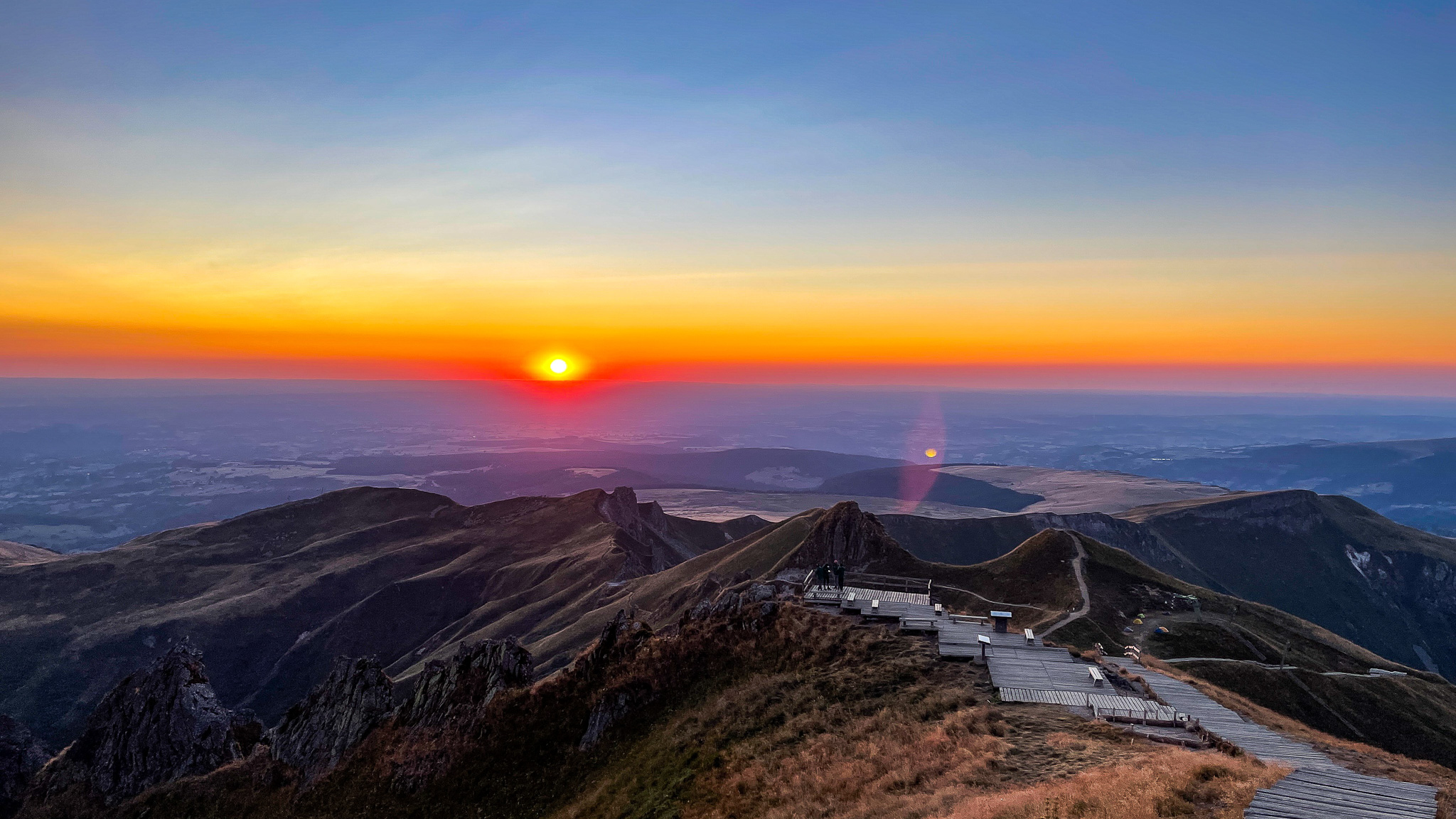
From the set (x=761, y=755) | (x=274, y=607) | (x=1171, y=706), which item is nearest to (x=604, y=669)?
(x=761, y=755)

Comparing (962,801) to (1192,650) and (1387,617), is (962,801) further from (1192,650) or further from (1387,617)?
(1387,617)

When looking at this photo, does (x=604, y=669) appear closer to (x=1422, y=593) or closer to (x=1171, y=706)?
(x=1171, y=706)

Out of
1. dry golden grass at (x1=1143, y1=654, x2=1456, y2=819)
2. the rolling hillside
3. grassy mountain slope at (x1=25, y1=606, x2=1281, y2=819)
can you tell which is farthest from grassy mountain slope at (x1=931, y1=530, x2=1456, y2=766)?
grassy mountain slope at (x1=25, y1=606, x2=1281, y2=819)

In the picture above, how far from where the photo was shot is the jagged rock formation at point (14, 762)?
221 ft

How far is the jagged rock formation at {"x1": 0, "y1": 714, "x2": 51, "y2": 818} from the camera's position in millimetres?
67375

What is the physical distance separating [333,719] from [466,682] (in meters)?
12.5

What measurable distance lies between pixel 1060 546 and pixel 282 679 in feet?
495

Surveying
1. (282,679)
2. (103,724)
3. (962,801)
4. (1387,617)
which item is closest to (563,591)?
(282,679)

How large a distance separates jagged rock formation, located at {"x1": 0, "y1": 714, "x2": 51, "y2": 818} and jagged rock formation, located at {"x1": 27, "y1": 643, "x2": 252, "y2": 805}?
3960 mm

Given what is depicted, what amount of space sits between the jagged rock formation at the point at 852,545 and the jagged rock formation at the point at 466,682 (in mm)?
65500

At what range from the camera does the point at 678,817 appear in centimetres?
3011

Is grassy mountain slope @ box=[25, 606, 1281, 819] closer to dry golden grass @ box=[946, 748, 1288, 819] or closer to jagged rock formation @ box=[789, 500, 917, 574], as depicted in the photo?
dry golden grass @ box=[946, 748, 1288, 819]

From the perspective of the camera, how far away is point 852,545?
111 m

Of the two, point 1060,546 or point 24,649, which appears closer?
point 1060,546
